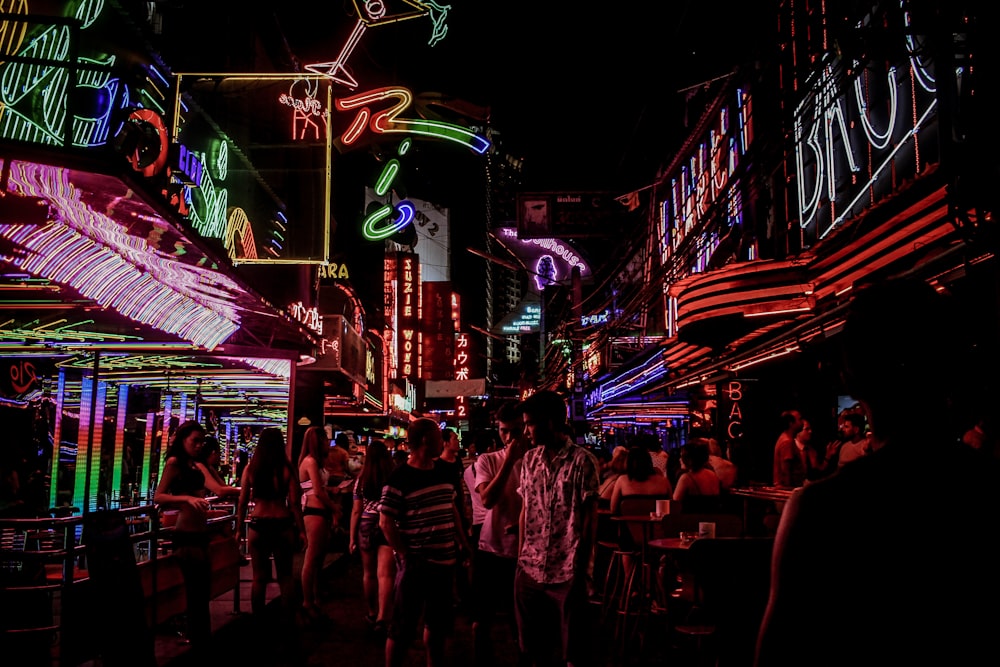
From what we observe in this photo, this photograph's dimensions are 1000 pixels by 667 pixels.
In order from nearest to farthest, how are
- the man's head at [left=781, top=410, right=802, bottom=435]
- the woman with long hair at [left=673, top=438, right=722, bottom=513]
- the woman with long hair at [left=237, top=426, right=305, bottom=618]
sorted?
1. the woman with long hair at [left=237, top=426, right=305, bottom=618]
2. the woman with long hair at [left=673, top=438, right=722, bottom=513]
3. the man's head at [left=781, top=410, right=802, bottom=435]

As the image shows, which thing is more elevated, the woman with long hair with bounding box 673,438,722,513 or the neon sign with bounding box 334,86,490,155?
the neon sign with bounding box 334,86,490,155

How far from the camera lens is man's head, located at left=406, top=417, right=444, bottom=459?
282 inches

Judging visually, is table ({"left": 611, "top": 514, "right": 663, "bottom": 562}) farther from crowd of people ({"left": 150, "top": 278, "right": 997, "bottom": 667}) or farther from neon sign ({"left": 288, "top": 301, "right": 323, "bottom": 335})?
neon sign ({"left": 288, "top": 301, "right": 323, "bottom": 335})

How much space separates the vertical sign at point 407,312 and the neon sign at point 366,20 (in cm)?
2520

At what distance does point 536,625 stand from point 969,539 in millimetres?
4665

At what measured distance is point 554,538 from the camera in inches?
241

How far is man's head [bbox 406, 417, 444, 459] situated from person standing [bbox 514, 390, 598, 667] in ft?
3.25

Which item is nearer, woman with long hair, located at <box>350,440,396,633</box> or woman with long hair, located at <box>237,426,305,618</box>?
woman with long hair, located at <box>237,426,305,618</box>

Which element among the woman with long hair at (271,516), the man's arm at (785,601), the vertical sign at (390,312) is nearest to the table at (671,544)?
the woman with long hair at (271,516)

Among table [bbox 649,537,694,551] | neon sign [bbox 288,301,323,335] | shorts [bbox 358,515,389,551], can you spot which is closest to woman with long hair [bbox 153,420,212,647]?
shorts [bbox 358,515,389,551]

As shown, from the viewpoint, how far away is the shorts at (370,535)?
31.6ft

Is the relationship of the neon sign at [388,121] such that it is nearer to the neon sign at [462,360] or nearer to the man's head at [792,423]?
Answer: the man's head at [792,423]

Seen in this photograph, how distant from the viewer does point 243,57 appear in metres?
17.3

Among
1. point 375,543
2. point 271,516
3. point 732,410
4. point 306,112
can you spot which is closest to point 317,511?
point 375,543
